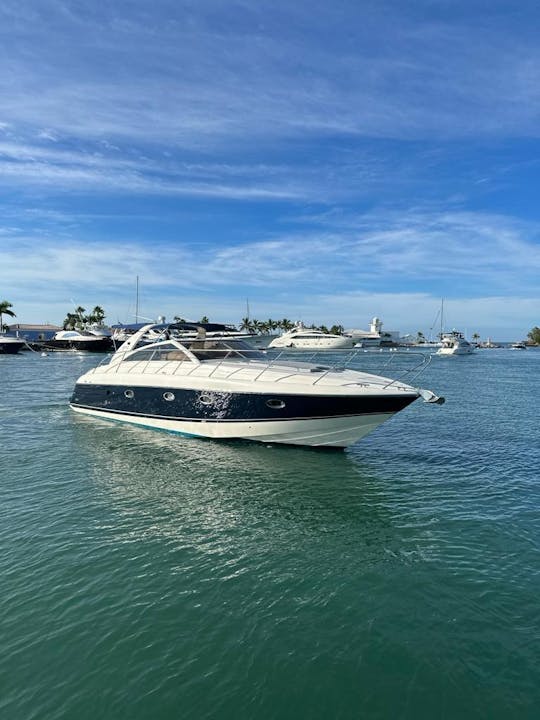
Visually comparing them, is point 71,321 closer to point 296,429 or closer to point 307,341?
point 307,341

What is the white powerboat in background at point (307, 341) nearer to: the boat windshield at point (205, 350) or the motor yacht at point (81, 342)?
the motor yacht at point (81, 342)

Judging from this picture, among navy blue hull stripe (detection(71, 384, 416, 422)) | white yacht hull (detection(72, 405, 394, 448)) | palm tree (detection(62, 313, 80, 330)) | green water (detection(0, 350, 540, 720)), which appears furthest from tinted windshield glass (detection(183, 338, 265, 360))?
palm tree (detection(62, 313, 80, 330))

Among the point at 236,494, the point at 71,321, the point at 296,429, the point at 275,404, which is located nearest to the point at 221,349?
the point at 275,404

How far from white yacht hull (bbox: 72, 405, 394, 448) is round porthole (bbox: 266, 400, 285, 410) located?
0.42 meters

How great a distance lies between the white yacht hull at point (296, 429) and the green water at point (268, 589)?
84 cm

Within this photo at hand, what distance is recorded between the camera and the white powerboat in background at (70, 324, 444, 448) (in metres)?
12.2

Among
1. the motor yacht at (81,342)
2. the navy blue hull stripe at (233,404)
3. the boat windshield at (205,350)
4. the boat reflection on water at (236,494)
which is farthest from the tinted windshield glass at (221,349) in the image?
the motor yacht at (81,342)

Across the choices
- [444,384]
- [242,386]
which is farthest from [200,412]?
[444,384]

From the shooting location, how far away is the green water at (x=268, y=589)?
4477mm

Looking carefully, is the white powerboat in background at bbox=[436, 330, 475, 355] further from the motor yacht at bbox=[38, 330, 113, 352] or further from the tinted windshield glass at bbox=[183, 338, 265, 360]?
the tinted windshield glass at bbox=[183, 338, 265, 360]

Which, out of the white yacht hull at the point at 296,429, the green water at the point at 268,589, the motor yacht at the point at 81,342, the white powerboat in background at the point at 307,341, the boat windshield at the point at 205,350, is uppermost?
the white powerboat in background at the point at 307,341

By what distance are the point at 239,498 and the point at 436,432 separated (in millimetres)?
9855

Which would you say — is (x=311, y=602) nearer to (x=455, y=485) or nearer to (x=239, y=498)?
A: (x=239, y=498)

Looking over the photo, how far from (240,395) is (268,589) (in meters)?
7.33
